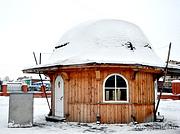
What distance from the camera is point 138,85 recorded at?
14.1 metres

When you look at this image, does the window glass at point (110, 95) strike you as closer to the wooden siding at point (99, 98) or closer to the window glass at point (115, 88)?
the window glass at point (115, 88)

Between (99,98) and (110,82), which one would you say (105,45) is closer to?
(110,82)

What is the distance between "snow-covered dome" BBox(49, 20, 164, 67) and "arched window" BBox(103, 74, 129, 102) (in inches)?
34.5

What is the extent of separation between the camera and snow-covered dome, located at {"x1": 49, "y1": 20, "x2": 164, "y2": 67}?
13695mm

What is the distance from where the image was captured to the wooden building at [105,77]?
1352 centimetres

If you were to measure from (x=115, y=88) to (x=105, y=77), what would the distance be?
666 mm

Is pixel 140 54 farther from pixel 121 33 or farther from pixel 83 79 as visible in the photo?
pixel 83 79

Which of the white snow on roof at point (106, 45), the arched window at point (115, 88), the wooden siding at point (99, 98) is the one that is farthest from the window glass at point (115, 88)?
the white snow on roof at point (106, 45)

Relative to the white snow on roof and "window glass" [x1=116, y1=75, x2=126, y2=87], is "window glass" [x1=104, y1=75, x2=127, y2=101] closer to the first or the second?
"window glass" [x1=116, y1=75, x2=126, y2=87]

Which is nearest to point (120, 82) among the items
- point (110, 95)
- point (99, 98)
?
point (110, 95)

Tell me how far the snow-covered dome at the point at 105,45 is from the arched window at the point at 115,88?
2.87ft

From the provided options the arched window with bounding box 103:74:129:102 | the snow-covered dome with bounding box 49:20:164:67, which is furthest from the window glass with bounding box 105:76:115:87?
the snow-covered dome with bounding box 49:20:164:67

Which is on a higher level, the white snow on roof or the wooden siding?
the white snow on roof

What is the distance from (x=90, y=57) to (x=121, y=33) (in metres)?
2.40
